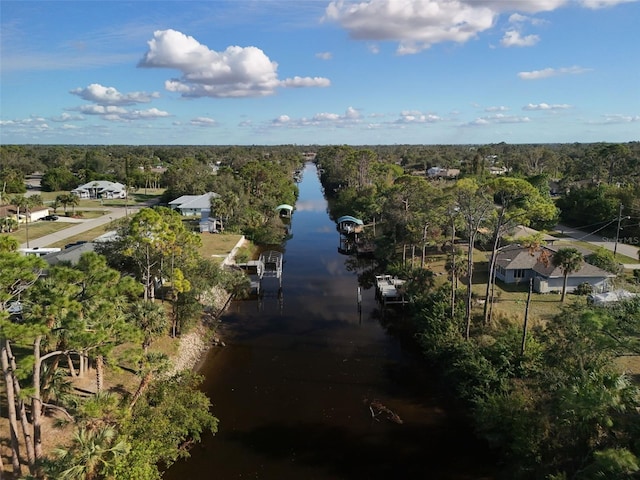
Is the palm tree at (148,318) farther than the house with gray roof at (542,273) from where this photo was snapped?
No

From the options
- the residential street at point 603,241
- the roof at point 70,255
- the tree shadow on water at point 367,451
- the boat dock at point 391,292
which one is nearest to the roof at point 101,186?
the roof at point 70,255

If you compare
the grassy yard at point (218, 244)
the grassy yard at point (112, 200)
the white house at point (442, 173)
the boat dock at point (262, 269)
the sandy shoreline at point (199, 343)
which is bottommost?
the sandy shoreline at point (199, 343)

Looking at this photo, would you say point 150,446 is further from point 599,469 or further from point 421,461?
point 599,469

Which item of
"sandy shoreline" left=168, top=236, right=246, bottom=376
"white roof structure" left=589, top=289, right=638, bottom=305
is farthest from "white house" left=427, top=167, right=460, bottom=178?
"sandy shoreline" left=168, top=236, right=246, bottom=376

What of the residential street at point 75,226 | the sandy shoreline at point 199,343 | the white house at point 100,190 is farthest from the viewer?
the white house at point 100,190

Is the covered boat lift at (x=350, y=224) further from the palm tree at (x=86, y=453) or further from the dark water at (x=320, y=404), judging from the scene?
the palm tree at (x=86, y=453)

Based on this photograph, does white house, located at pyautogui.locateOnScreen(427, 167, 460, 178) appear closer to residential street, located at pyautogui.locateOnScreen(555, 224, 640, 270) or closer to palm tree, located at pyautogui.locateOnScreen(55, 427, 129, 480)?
residential street, located at pyautogui.locateOnScreen(555, 224, 640, 270)

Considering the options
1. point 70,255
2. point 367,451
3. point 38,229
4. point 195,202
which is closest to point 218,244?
point 195,202
